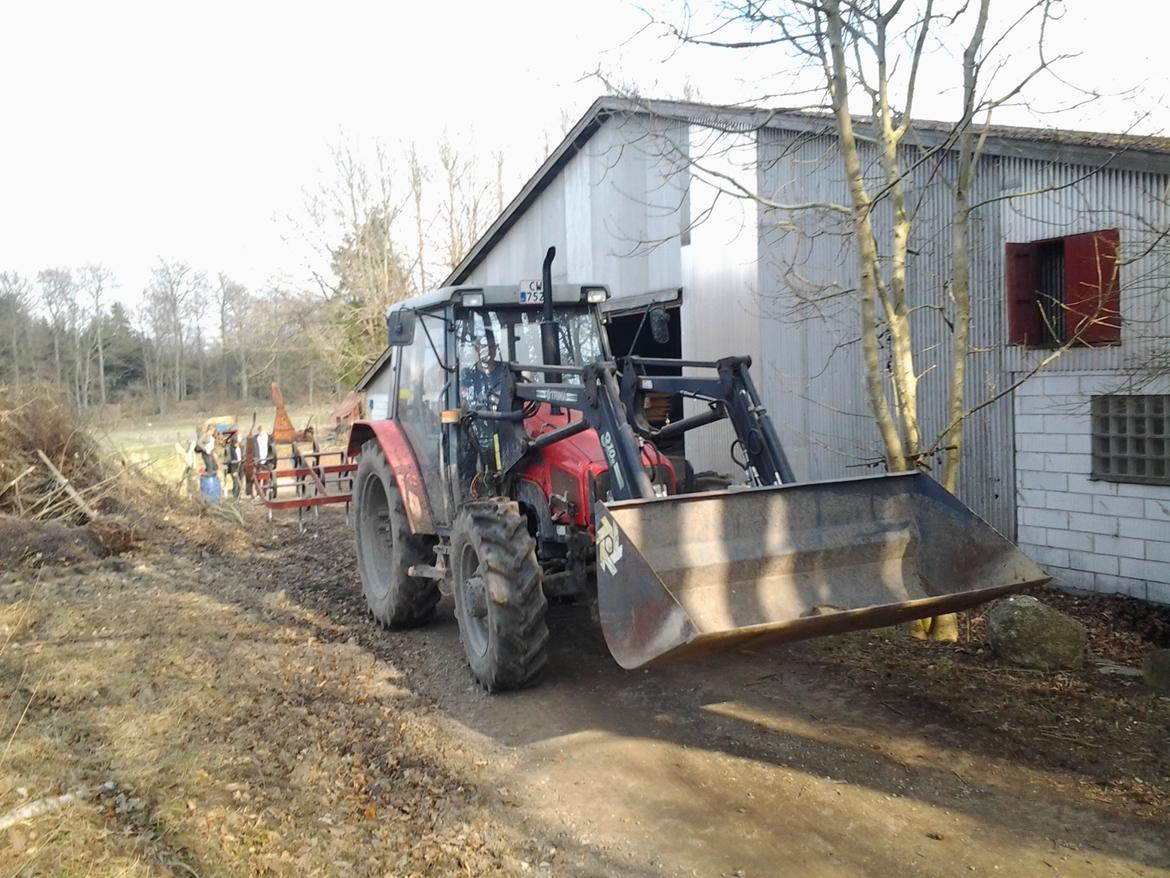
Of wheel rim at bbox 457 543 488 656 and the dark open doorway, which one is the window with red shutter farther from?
wheel rim at bbox 457 543 488 656

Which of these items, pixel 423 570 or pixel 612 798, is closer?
pixel 612 798

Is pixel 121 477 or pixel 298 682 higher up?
pixel 121 477

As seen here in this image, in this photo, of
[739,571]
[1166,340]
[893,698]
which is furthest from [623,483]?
[1166,340]

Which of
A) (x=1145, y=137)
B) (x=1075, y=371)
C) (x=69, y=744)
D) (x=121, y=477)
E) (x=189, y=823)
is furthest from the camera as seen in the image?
(x=121, y=477)

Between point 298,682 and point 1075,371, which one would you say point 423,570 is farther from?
point 1075,371

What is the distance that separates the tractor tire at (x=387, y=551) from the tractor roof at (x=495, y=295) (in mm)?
1332

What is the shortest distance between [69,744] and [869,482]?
170 inches

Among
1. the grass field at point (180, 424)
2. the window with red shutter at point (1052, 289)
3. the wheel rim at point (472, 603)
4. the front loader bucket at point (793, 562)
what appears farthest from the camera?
the grass field at point (180, 424)

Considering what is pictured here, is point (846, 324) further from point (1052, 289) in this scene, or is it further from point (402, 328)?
point (402, 328)

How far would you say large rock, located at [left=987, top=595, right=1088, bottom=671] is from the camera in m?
5.92

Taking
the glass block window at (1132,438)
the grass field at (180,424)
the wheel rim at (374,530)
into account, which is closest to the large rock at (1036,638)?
the glass block window at (1132,438)

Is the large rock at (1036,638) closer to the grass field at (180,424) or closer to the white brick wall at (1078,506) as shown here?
the white brick wall at (1078,506)

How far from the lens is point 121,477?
1257cm

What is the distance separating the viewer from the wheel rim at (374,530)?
8.14m
